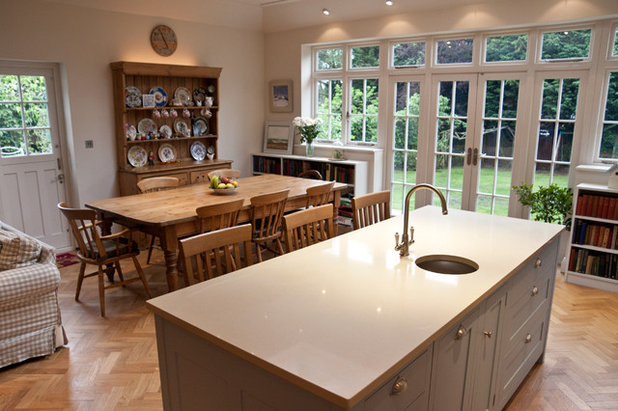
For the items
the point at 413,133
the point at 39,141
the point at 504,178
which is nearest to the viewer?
the point at 39,141

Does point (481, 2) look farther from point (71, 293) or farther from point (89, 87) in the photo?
point (71, 293)

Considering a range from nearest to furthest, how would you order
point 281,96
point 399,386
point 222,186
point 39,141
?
point 399,386
point 222,186
point 39,141
point 281,96

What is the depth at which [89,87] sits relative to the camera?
520 cm

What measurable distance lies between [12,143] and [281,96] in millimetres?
3459

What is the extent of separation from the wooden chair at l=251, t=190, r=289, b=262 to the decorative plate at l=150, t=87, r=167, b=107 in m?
2.39

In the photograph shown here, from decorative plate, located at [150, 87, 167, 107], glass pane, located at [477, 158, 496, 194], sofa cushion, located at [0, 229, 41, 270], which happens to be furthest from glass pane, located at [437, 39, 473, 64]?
sofa cushion, located at [0, 229, 41, 270]

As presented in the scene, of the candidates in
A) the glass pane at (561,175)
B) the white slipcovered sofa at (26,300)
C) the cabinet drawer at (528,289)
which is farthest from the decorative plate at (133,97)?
the glass pane at (561,175)

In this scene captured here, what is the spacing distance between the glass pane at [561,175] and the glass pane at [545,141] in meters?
0.14

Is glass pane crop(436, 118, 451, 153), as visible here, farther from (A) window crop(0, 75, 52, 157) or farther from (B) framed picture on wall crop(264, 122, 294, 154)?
(A) window crop(0, 75, 52, 157)

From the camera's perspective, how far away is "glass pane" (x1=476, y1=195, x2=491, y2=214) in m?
5.39

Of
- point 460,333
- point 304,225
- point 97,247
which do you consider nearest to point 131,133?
point 97,247

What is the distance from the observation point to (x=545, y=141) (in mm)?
4934

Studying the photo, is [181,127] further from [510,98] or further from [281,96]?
[510,98]

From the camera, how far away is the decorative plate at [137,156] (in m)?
5.60
